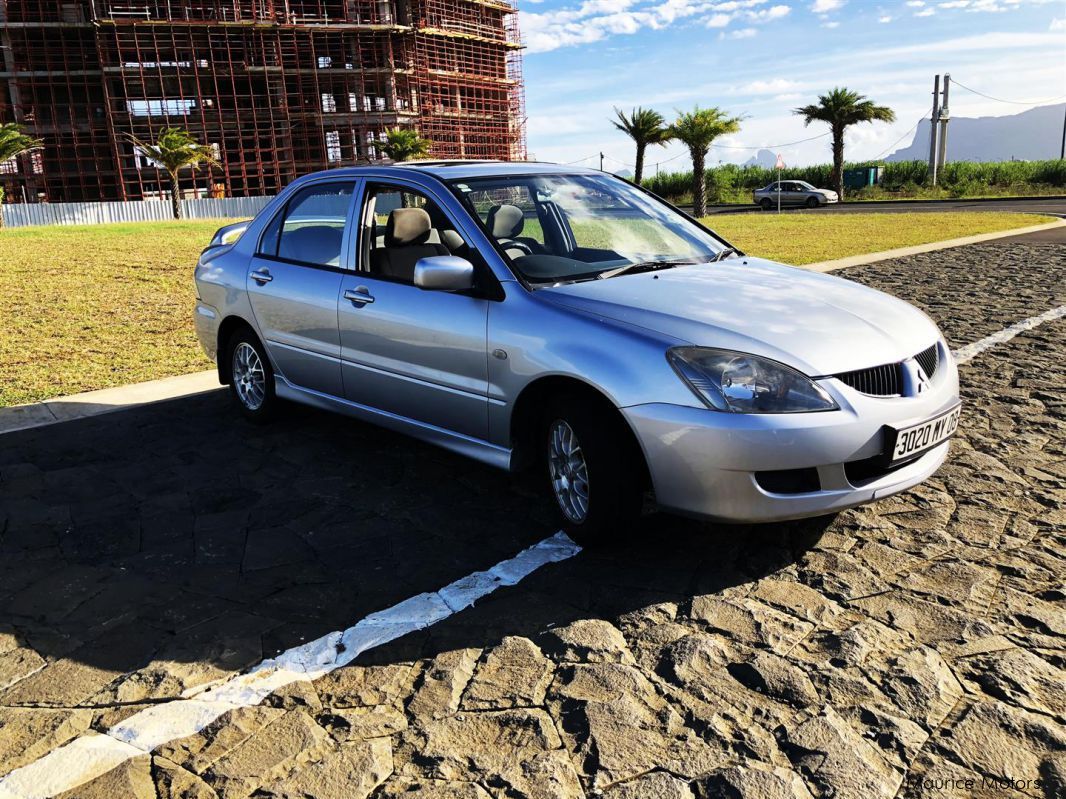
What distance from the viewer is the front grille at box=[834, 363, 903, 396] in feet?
11.8

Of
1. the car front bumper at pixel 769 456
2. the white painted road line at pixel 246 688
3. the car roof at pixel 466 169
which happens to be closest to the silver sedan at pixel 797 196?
the car roof at pixel 466 169

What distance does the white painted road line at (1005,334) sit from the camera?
24.8 ft

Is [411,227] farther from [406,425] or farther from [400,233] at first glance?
[406,425]

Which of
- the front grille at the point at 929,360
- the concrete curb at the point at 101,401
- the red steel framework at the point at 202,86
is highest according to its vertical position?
the red steel framework at the point at 202,86

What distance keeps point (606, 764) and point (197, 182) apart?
5507 cm

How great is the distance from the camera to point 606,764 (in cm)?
260

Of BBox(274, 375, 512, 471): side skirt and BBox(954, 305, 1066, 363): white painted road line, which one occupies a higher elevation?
BBox(274, 375, 512, 471): side skirt

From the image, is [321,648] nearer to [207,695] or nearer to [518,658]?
[207,695]

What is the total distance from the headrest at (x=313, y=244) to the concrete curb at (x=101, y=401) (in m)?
2.02

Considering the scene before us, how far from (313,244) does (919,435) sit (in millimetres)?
3474

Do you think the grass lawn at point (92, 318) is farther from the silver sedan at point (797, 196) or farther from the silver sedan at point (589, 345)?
the silver sedan at point (797, 196)

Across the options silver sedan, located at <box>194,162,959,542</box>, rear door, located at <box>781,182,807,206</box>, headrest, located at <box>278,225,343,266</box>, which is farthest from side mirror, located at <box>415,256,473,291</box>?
rear door, located at <box>781,182,807,206</box>

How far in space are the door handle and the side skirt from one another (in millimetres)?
568

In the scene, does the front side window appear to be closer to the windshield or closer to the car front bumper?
the windshield
